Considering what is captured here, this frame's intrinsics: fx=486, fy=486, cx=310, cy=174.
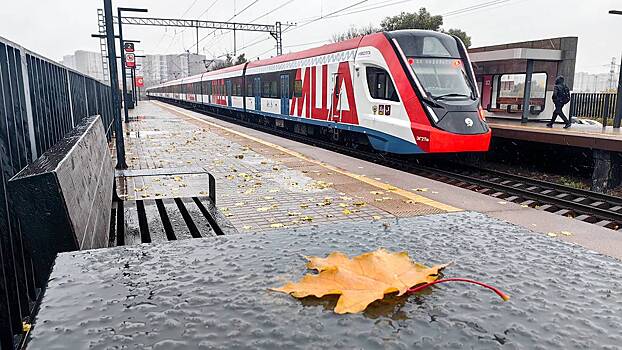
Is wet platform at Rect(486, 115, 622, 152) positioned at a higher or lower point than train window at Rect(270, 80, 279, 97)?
lower

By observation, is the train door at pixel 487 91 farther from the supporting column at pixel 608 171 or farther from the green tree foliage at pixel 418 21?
the green tree foliage at pixel 418 21

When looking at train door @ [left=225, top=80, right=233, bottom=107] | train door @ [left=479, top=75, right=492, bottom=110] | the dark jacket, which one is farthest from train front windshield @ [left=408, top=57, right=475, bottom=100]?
train door @ [left=225, top=80, right=233, bottom=107]

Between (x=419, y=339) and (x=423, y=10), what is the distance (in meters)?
41.2

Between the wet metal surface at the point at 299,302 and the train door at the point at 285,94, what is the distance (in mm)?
15354

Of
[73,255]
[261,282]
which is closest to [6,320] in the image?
[73,255]

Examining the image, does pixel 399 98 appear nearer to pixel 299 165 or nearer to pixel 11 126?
pixel 299 165

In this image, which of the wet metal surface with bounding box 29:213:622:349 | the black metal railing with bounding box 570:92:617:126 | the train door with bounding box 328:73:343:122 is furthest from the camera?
the black metal railing with bounding box 570:92:617:126

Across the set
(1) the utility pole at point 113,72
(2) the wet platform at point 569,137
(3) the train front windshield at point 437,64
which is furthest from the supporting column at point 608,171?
(1) the utility pole at point 113,72

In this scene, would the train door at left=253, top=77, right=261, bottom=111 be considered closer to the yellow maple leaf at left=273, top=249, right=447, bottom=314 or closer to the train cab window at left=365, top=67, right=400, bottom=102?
the train cab window at left=365, top=67, right=400, bottom=102

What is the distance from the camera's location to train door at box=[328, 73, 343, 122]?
12.9 meters

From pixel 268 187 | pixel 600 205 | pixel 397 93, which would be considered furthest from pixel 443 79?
pixel 268 187

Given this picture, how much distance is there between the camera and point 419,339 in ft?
3.23

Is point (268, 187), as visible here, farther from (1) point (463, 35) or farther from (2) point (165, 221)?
(1) point (463, 35)

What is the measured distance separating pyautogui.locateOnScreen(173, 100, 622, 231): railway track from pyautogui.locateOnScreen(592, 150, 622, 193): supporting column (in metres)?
1.56
